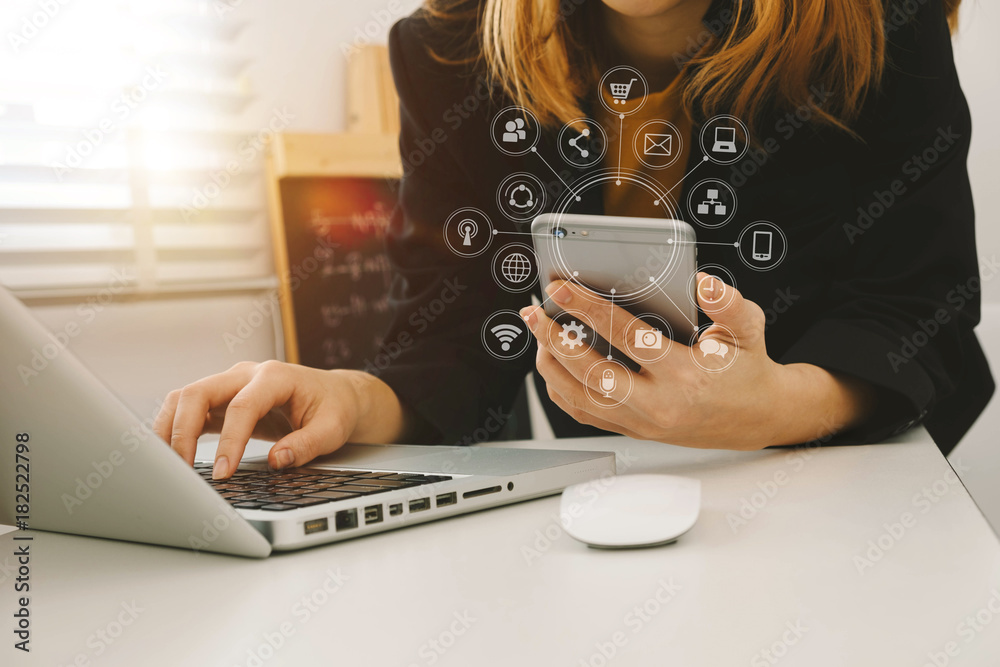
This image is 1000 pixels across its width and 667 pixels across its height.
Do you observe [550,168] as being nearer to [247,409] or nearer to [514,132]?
[514,132]

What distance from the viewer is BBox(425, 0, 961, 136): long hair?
39cm

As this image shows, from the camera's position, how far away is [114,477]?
263 millimetres

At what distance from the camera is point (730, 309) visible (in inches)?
13.2

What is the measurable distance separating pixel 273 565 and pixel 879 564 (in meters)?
0.21

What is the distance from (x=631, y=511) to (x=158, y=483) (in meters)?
0.17

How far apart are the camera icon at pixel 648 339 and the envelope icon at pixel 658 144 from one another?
0.10 meters

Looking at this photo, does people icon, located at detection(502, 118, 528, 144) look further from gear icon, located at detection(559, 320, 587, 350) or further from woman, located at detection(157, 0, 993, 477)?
gear icon, located at detection(559, 320, 587, 350)

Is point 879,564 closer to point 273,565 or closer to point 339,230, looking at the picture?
point 273,565

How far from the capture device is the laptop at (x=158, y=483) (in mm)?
240

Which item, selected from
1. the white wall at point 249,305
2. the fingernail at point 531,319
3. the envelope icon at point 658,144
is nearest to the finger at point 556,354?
the fingernail at point 531,319

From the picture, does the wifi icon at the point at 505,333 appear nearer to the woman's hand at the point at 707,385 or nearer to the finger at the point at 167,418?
the woman's hand at the point at 707,385

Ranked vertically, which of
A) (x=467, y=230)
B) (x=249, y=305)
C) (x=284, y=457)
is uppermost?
(x=467, y=230)

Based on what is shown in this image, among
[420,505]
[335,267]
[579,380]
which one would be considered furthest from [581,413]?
[335,267]

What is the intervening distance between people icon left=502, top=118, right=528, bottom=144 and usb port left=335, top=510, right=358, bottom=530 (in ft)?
0.80
